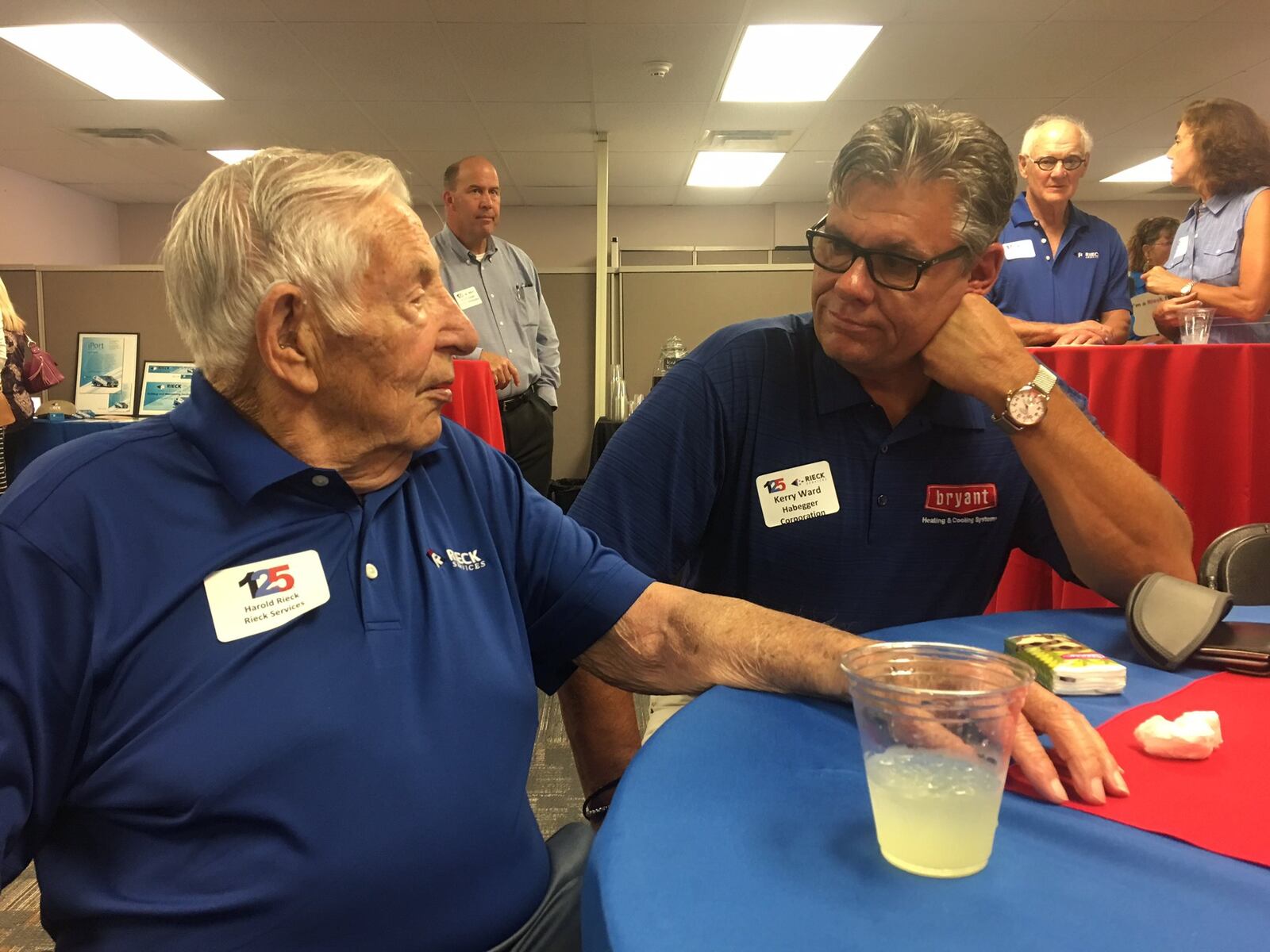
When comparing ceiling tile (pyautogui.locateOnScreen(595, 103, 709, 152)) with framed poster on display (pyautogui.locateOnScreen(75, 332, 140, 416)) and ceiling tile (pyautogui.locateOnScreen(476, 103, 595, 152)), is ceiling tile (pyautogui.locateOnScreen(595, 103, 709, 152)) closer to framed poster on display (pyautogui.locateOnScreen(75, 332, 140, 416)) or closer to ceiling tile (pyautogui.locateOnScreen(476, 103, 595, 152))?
ceiling tile (pyautogui.locateOnScreen(476, 103, 595, 152))

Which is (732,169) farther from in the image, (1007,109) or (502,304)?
(502,304)

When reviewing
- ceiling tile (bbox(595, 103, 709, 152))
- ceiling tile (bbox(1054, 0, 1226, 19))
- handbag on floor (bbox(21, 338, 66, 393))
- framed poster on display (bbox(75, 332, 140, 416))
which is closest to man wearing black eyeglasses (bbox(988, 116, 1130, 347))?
ceiling tile (bbox(1054, 0, 1226, 19))

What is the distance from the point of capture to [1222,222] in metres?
3.19

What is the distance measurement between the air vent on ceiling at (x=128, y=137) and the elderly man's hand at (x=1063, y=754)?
8083 millimetres

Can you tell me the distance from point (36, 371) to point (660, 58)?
391cm

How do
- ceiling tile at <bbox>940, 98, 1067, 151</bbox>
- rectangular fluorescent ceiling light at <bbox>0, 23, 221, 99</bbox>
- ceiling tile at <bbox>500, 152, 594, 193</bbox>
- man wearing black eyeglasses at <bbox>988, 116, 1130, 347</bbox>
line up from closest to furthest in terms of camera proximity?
man wearing black eyeglasses at <bbox>988, 116, 1130, 347</bbox> → rectangular fluorescent ceiling light at <bbox>0, 23, 221, 99</bbox> → ceiling tile at <bbox>940, 98, 1067, 151</bbox> → ceiling tile at <bbox>500, 152, 594, 193</bbox>

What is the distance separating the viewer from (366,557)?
0.86 meters

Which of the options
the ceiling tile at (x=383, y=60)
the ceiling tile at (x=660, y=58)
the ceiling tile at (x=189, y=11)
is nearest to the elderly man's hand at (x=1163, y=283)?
the ceiling tile at (x=660, y=58)

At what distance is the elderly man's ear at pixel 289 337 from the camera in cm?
86

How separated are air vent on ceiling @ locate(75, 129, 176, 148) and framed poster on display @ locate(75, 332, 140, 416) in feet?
7.73

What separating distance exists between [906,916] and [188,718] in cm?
61

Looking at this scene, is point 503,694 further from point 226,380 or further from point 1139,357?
point 1139,357

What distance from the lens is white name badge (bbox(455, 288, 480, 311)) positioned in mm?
A: 4199

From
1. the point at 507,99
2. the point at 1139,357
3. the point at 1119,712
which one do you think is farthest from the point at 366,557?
the point at 507,99
